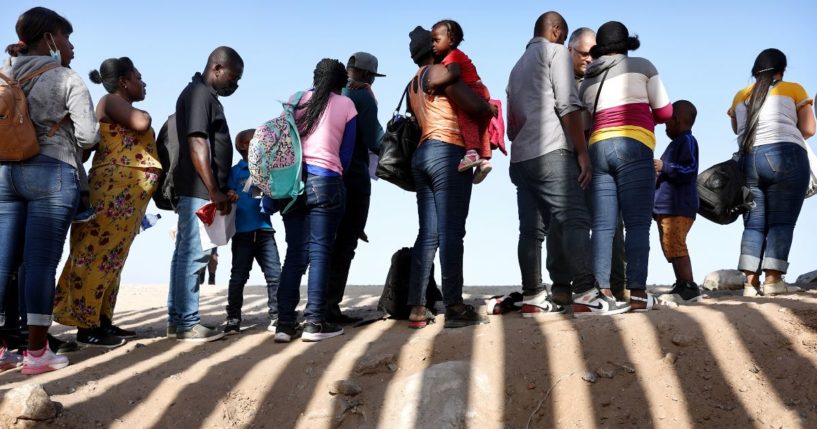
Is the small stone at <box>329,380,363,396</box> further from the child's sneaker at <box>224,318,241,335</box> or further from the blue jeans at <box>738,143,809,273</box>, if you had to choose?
the blue jeans at <box>738,143,809,273</box>

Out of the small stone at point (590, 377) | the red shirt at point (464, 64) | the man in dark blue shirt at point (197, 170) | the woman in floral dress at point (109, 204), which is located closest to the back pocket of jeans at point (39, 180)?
the woman in floral dress at point (109, 204)

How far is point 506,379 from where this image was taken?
3578 mm

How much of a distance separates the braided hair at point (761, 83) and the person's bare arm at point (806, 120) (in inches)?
11.3

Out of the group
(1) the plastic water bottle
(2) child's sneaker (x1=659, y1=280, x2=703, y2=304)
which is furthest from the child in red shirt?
(1) the plastic water bottle

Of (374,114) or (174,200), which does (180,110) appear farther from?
(374,114)

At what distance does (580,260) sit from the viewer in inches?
172

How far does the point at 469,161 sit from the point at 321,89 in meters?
1.10

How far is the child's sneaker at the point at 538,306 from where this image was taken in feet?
15.0

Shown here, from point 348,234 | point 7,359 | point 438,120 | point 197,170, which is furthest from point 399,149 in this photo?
point 7,359

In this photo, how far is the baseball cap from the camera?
5.12 metres

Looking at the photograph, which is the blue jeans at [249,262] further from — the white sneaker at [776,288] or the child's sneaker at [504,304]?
the white sneaker at [776,288]

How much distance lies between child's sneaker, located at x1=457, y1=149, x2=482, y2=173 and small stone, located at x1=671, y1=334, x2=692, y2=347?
1.47 metres

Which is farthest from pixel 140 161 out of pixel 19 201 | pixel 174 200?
pixel 19 201

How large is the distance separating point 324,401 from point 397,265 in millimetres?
1531
